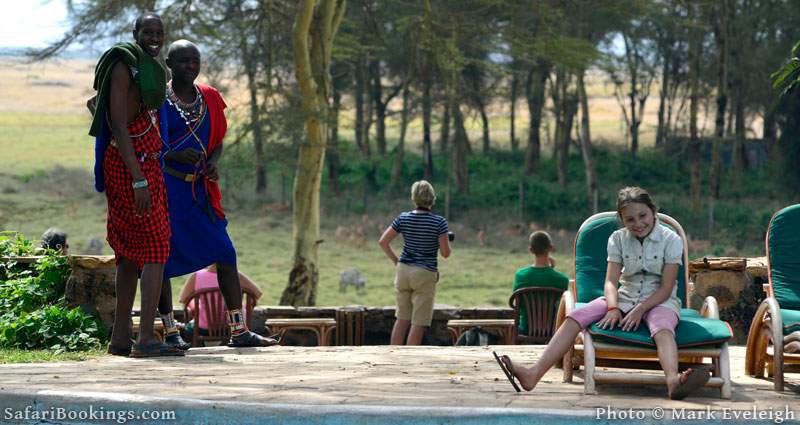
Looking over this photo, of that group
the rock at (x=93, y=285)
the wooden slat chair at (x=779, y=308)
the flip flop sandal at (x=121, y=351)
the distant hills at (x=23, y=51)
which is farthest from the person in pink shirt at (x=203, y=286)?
the distant hills at (x=23, y=51)

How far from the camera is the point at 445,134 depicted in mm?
38938

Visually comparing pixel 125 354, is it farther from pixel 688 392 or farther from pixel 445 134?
pixel 445 134

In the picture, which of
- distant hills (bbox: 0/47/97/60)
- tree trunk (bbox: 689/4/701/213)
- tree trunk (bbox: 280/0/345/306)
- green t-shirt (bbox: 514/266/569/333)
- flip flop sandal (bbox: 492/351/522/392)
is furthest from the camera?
tree trunk (bbox: 689/4/701/213)

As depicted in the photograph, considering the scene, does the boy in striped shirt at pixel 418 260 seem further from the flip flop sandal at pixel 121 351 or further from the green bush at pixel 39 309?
the flip flop sandal at pixel 121 351

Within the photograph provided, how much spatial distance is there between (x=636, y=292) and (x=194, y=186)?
2657 millimetres

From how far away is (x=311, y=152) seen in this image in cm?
1534

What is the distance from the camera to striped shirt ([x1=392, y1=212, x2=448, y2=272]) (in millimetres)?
9352

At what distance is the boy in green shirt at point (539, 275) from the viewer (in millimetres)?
8695

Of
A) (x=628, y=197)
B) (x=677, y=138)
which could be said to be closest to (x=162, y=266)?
(x=628, y=197)

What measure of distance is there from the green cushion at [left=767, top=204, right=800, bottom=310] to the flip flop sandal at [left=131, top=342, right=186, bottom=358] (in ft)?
11.0

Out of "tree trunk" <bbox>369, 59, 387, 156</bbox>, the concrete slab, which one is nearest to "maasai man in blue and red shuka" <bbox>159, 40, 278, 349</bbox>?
the concrete slab

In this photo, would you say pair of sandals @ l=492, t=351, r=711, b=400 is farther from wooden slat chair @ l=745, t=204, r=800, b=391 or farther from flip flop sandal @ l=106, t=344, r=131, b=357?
flip flop sandal @ l=106, t=344, r=131, b=357

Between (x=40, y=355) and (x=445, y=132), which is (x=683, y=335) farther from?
(x=445, y=132)

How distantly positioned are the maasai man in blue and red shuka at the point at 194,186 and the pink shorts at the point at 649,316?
226 centimetres
